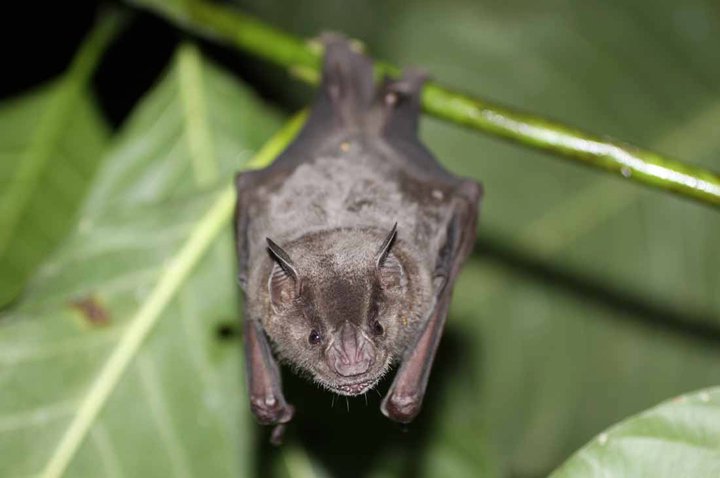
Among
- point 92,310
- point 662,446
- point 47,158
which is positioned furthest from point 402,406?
point 47,158

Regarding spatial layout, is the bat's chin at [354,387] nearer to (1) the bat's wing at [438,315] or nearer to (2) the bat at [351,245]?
(2) the bat at [351,245]

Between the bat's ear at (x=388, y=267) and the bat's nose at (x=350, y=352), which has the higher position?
the bat's ear at (x=388, y=267)

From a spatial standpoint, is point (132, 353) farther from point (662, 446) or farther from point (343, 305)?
point (662, 446)

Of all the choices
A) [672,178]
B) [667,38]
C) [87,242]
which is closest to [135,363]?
[87,242]

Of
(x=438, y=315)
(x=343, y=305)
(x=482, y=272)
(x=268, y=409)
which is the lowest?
(x=268, y=409)

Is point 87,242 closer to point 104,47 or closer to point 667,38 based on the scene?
point 104,47

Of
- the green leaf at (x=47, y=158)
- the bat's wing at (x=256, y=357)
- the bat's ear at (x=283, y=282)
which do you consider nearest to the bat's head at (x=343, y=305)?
the bat's ear at (x=283, y=282)

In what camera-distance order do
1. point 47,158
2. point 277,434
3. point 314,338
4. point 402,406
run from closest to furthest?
point 314,338, point 402,406, point 277,434, point 47,158
